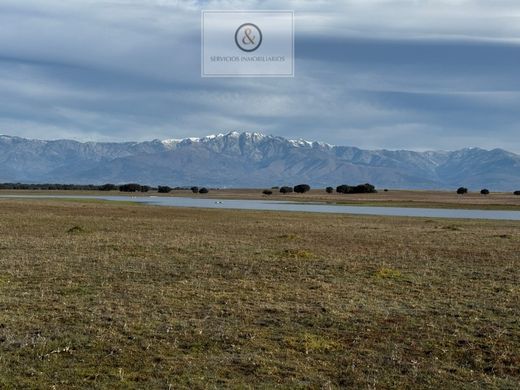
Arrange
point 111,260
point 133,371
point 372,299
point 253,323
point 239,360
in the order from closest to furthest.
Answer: point 133,371 → point 239,360 → point 253,323 → point 372,299 → point 111,260

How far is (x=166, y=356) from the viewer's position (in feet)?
43.3

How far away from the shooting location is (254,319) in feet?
54.5

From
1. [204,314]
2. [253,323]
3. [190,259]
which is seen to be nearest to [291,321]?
[253,323]

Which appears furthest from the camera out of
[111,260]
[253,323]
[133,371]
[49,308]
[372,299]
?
[111,260]

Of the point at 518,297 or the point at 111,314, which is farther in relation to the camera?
the point at 518,297

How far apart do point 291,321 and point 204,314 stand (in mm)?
2547

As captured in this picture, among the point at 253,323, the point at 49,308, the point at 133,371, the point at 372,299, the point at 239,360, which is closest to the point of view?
the point at 133,371

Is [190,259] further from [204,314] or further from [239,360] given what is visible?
[239,360]

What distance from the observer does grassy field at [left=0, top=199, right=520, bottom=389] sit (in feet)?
40.3

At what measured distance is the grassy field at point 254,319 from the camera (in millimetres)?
12273

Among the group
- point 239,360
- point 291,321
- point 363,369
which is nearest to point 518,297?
point 291,321

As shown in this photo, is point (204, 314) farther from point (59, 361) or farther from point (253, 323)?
point (59, 361)

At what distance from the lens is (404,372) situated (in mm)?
12523

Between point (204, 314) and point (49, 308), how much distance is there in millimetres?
4602
